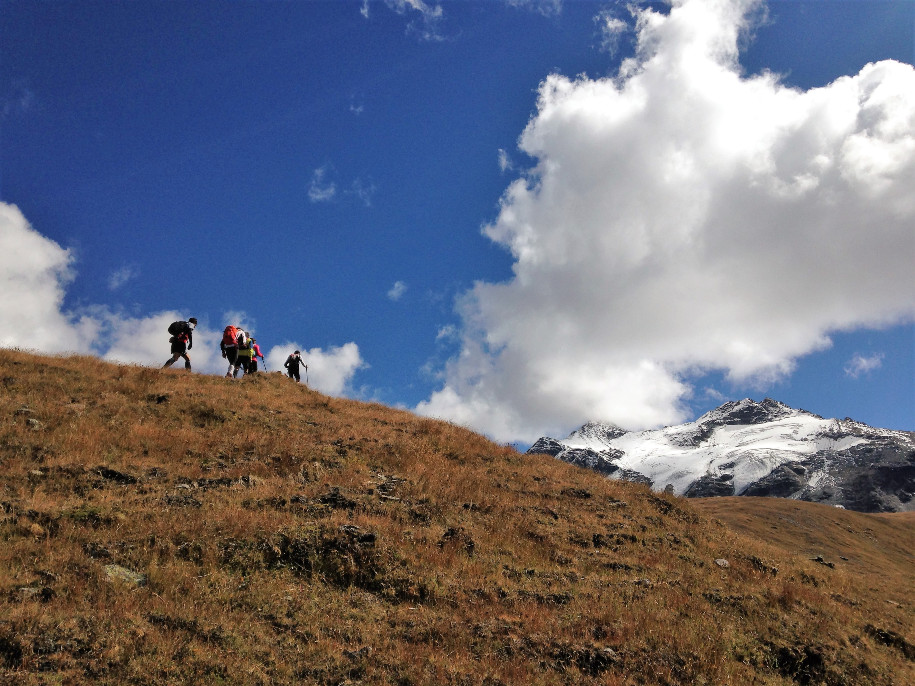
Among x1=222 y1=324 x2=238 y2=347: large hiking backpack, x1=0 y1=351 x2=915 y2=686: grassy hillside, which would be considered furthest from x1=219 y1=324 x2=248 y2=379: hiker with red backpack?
x1=0 y1=351 x2=915 y2=686: grassy hillside

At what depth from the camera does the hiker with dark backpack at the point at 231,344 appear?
83.0 feet

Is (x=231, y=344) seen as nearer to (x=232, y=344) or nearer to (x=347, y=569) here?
(x=232, y=344)

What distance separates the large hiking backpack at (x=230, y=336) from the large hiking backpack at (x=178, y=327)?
1.79 metres

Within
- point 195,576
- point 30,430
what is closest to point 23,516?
point 195,576

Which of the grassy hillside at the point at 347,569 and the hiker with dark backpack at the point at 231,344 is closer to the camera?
the grassy hillside at the point at 347,569

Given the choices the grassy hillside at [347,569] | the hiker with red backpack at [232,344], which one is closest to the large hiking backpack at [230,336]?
the hiker with red backpack at [232,344]

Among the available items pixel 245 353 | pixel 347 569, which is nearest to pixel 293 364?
pixel 245 353

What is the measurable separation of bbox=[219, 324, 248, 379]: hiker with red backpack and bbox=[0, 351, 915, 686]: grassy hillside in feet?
14.9

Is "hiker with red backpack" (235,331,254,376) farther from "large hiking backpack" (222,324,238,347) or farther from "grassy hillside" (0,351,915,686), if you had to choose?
"grassy hillside" (0,351,915,686)

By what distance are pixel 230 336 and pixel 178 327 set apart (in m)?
2.24

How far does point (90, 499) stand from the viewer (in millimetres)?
11898

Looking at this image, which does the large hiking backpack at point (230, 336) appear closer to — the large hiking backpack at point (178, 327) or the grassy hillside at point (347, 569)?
the large hiking backpack at point (178, 327)

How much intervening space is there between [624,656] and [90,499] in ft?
36.3

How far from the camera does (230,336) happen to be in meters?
25.6
